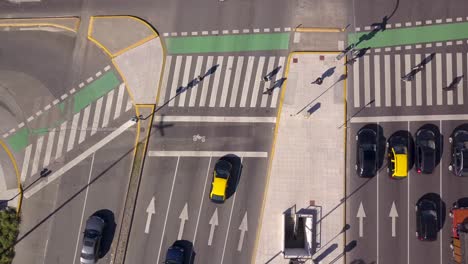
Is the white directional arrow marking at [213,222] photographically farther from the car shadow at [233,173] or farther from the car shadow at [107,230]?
the car shadow at [107,230]

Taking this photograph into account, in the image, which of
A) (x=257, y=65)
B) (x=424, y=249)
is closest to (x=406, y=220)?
(x=424, y=249)

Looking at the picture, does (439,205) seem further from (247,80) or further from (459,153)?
(247,80)

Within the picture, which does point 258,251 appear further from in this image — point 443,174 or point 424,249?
point 443,174

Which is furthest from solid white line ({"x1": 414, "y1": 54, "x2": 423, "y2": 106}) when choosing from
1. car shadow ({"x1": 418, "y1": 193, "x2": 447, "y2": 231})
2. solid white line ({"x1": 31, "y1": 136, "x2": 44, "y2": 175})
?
solid white line ({"x1": 31, "y1": 136, "x2": 44, "y2": 175})

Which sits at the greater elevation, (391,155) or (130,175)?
(391,155)

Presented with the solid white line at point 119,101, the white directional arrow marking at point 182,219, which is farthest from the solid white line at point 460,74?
the solid white line at point 119,101

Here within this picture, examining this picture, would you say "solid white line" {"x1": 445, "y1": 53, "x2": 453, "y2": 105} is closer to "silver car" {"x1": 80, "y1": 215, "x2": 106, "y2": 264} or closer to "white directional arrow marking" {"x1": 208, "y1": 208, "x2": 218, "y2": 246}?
"white directional arrow marking" {"x1": 208, "y1": 208, "x2": 218, "y2": 246}

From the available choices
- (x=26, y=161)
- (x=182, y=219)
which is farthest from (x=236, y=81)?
(x=26, y=161)
